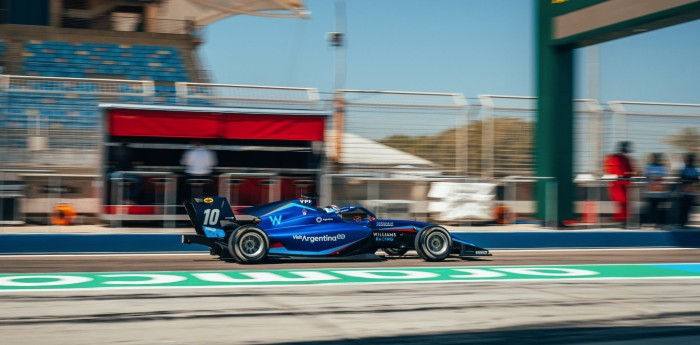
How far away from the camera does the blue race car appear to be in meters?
11.1

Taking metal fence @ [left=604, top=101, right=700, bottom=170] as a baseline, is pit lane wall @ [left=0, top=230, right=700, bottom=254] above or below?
below

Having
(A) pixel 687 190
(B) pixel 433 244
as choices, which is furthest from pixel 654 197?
(B) pixel 433 244

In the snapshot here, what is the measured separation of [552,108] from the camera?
646 inches

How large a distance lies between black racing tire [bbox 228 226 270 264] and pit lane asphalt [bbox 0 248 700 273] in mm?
130

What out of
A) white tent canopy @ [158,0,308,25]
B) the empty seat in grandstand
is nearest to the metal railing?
the empty seat in grandstand

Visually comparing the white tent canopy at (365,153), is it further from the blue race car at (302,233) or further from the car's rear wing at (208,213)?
the car's rear wing at (208,213)

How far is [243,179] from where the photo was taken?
14.5 m

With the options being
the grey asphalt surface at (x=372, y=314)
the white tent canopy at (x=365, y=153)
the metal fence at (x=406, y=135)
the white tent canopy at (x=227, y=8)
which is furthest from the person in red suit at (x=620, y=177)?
the white tent canopy at (x=227, y=8)

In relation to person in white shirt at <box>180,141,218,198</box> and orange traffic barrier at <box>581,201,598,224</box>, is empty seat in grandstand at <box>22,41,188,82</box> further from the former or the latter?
orange traffic barrier at <box>581,201,598,224</box>

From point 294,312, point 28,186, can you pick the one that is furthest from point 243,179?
point 294,312

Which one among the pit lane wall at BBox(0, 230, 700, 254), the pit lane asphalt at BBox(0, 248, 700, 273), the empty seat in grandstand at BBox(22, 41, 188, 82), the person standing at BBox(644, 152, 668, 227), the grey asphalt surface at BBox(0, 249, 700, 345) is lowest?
the grey asphalt surface at BBox(0, 249, 700, 345)

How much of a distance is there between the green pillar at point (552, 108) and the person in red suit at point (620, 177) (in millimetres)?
744

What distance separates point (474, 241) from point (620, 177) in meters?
3.44

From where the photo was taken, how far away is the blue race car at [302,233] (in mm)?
11070
